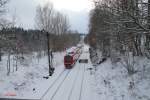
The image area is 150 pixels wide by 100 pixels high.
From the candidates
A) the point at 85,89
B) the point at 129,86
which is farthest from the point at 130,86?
the point at 85,89

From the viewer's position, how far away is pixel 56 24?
61.5 meters

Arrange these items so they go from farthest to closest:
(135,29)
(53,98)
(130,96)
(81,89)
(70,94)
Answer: (81,89) < (70,94) < (53,98) < (130,96) < (135,29)

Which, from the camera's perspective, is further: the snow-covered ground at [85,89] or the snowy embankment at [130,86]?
the snow-covered ground at [85,89]

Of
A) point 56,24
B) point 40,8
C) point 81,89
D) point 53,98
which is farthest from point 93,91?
point 56,24

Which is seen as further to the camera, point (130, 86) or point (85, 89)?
point (85, 89)

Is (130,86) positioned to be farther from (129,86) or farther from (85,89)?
(85,89)

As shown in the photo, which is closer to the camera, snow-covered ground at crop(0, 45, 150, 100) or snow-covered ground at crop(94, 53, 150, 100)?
snow-covered ground at crop(94, 53, 150, 100)

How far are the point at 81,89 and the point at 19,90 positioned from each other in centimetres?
516

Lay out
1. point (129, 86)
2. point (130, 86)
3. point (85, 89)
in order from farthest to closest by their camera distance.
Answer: point (85, 89) < point (129, 86) < point (130, 86)

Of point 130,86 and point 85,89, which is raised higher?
point 130,86

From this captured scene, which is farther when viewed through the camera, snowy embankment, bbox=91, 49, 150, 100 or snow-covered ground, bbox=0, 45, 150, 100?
snow-covered ground, bbox=0, 45, 150, 100

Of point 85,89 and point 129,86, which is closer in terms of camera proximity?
point 129,86

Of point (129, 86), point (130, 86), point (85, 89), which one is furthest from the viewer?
point (85, 89)

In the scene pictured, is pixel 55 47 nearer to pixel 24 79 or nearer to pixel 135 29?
pixel 24 79
